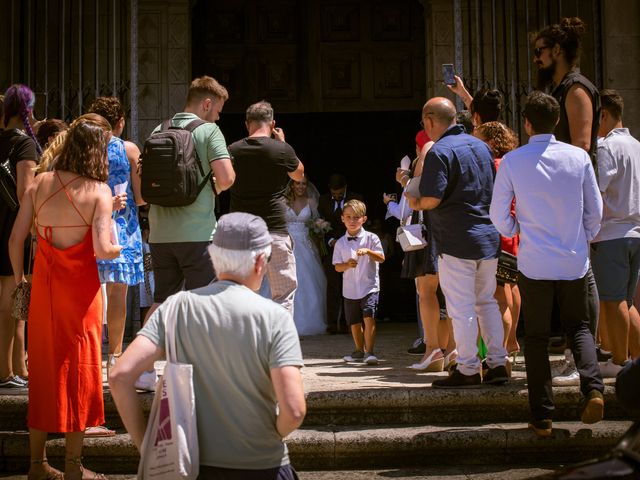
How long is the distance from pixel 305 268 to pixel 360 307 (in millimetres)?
3382

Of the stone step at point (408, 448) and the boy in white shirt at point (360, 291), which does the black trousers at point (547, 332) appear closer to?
the stone step at point (408, 448)

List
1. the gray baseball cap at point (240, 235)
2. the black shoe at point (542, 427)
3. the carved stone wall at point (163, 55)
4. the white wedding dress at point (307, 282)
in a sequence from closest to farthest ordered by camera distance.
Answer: the gray baseball cap at point (240, 235) → the black shoe at point (542, 427) → the carved stone wall at point (163, 55) → the white wedding dress at point (307, 282)

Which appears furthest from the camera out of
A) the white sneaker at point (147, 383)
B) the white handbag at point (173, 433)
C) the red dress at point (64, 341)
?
the white sneaker at point (147, 383)

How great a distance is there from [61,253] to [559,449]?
300 centimetres

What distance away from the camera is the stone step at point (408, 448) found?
18.3ft

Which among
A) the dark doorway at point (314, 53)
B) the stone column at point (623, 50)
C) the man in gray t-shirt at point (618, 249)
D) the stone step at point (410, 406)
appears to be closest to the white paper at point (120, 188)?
the stone step at point (410, 406)

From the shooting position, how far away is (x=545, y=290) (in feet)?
17.8

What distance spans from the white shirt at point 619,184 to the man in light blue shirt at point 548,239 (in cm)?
86

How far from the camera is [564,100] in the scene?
608 centimetres

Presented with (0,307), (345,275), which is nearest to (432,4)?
(345,275)

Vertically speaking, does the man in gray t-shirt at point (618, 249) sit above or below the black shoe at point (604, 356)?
above

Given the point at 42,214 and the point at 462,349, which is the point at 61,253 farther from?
the point at 462,349

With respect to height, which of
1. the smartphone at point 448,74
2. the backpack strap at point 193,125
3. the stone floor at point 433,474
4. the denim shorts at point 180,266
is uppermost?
the smartphone at point 448,74

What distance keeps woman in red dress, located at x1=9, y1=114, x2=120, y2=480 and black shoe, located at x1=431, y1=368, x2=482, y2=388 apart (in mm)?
2138
